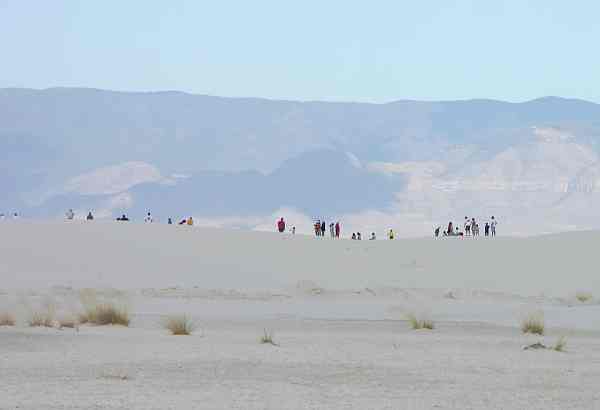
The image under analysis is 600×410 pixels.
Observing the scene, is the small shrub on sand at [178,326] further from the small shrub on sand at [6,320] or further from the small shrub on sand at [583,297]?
the small shrub on sand at [583,297]

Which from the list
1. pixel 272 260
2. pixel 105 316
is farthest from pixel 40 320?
pixel 272 260

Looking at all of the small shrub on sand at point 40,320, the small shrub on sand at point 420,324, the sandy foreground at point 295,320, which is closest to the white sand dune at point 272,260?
the sandy foreground at point 295,320

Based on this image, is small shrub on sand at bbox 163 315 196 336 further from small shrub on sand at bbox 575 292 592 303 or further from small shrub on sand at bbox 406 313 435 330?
small shrub on sand at bbox 575 292 592 303

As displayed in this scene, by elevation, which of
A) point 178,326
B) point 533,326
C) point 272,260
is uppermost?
point 272,260

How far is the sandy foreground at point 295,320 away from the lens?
33.8 feet

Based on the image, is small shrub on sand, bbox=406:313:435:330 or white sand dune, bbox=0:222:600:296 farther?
white sand dune, bbox=0:222:600:296

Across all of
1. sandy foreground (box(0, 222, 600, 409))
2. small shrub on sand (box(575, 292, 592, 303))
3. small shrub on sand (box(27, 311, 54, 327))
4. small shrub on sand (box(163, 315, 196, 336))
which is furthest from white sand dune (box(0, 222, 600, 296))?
small shrub on sand (box(163, 315, 196, 336))

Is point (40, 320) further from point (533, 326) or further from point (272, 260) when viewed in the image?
point (272, 260)

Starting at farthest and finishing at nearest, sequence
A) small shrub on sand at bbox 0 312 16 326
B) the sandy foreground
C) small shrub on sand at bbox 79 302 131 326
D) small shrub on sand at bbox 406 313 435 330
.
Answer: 1. small shrub on sand at bbox 406 313 435 330
2. small shrub on sand at bbox 79 302 131 326
3. small shrub on sand at bbox 0 312 16 326
4. the sandy foreground

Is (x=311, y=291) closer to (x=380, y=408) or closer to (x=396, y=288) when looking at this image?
(x=396, y=288)

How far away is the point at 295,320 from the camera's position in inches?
784

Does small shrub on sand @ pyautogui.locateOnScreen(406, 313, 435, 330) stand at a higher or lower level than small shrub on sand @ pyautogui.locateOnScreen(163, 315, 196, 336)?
A: lower

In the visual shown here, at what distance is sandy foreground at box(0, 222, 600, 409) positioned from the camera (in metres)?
10.3

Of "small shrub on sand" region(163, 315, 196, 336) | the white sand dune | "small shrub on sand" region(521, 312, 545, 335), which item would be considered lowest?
"small shrub on sand" region(521, 312, 545, 335)
